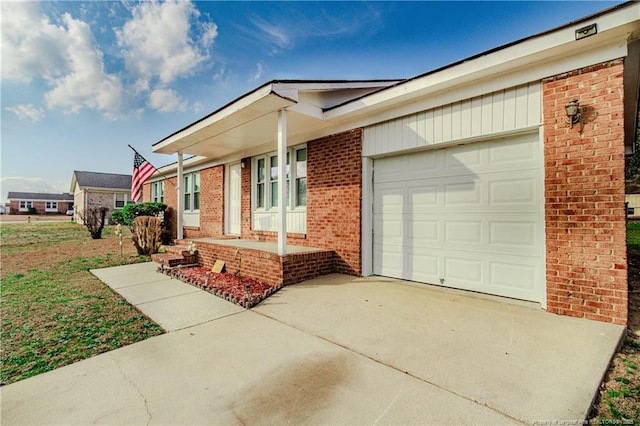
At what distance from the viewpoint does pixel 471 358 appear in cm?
258

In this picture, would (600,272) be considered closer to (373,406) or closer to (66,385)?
(373,406)

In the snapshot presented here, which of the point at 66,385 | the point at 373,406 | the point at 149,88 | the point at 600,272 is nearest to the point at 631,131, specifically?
the point at 600,272

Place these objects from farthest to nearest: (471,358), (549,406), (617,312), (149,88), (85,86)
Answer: (149,88) → (85,86) → (617,312) → (471,358) → (549,406)

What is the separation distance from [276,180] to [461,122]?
5.12 m

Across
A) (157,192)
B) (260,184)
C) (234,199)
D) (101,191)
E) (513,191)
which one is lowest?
(513,191)

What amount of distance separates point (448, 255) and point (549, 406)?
3194 mm

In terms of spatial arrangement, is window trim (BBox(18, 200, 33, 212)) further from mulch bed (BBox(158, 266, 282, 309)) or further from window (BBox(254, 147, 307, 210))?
mulch bed (BBox(158, 266, 282, 309))

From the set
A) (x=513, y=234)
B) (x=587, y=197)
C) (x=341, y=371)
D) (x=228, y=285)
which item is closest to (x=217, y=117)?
(x=228, y=285)

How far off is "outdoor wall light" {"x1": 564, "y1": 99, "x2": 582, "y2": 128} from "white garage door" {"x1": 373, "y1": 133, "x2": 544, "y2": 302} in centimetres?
46

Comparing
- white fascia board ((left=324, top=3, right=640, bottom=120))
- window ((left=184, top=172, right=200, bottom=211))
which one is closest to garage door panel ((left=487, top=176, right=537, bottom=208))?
white fascia board ((left=324, top=3, right=640, bottom=120))

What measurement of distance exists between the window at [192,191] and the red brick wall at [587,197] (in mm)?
11312

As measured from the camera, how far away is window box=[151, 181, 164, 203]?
14.9 meters

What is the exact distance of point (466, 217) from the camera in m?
4.74

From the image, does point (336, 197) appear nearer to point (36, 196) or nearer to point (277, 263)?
point (277, 263)
